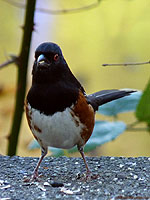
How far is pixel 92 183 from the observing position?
2.90 m

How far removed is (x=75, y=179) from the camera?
3.02 meters

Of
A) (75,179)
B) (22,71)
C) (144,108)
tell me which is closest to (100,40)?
(22,71)

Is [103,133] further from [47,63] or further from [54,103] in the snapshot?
[47,63]

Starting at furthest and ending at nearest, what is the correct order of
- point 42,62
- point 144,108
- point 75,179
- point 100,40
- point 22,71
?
point 100,40 < point 22,71 < point 144,108 < point 75,179 < point 42,62

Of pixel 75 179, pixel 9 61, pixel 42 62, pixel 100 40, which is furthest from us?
pixel 100 40

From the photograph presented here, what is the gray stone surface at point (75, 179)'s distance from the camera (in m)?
2.64

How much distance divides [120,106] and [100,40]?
4.37m

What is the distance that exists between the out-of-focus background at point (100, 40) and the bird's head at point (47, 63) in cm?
402

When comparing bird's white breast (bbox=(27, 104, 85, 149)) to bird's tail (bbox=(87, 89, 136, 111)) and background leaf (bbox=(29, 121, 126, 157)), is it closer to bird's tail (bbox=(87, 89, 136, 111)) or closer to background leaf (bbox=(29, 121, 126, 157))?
background leaf (bbox=(29, 121, 126, 157))

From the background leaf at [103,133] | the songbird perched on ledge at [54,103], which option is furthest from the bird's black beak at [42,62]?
the background leaf at [103,133]

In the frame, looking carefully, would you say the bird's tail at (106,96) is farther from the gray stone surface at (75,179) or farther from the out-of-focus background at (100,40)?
the out-of-focus background at (100,40)

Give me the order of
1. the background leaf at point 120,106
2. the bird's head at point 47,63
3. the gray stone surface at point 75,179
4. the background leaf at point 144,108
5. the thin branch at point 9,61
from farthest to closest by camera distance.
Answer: the background leaf at point 120,106
the thin branch at point 9,61
the background leaf at point 144,108
the bird's head at point 47,63
the gray stone surface at point 75,179

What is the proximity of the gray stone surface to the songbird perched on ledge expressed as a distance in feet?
0.61

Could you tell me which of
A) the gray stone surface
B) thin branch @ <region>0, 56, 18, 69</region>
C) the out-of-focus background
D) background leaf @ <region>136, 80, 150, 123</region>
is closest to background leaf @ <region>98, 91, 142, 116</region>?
background leaf @ <region>136, 80, 150, 123</region>
